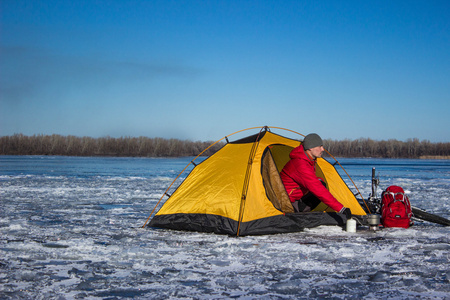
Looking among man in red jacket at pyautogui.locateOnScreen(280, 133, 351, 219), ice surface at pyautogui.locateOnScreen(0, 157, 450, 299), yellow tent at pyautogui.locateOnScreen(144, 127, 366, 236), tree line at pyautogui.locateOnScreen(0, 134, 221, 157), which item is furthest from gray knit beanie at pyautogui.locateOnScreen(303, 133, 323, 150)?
tree line at pyautogui.locateOnScreen(0, 134, 221, 157)

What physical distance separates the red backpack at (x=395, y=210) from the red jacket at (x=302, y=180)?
3.74 feet

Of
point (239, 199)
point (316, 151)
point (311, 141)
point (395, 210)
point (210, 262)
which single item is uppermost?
point (311, 141)

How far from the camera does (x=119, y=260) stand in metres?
5.34

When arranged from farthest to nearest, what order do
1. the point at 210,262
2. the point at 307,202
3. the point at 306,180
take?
the point at 307,202
the point at 306,180
the point at 210,262

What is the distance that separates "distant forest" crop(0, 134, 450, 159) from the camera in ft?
213

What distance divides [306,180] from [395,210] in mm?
1749

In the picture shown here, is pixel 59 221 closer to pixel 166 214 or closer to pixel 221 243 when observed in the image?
pixel 166 214

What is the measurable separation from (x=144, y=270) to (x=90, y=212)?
5008 mm

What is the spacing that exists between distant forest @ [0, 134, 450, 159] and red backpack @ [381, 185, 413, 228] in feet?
190

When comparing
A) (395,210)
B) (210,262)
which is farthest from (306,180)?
(210,262)

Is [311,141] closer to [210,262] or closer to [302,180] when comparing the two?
[302,180]

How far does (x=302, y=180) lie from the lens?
24.2ft

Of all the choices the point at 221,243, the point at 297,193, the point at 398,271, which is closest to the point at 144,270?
the point at 221,243

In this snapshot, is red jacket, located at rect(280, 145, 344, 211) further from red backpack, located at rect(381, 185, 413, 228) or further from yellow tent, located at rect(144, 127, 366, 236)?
red backpack, located at rect(381, 185, 413, 228)
